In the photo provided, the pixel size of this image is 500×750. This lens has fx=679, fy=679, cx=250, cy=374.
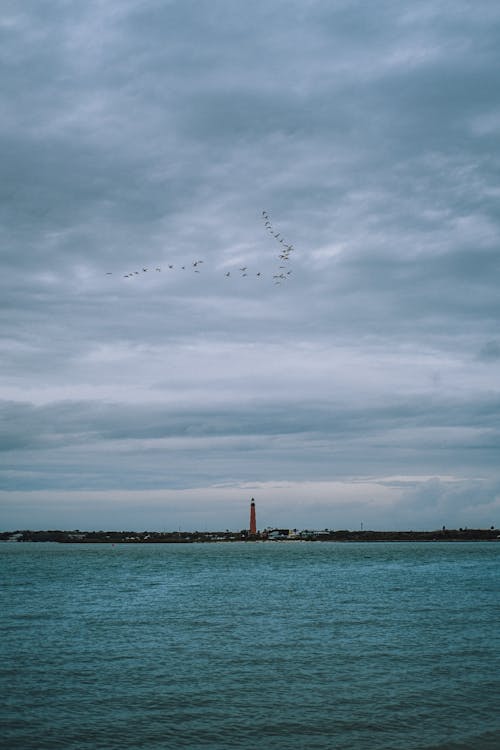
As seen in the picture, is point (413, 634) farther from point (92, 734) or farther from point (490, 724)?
point (92, 734)

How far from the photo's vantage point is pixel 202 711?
797 inches

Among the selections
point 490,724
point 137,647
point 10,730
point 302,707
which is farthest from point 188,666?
point 490,724

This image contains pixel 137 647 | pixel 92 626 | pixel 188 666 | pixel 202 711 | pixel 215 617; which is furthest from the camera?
pixel 215 617

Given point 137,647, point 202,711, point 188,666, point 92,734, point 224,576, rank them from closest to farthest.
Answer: point 92,734, point 202,711, point 188,666, point 137,647, point 224,576

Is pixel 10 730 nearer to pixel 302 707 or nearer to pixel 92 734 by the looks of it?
pixel 92 734

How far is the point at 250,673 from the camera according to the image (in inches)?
989

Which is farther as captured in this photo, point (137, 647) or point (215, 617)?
point (215, 617)

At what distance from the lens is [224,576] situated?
252 feet

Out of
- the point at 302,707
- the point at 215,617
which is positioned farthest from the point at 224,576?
the point at 302,707

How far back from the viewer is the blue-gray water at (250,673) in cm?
1820

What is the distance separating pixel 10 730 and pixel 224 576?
60.2 meters

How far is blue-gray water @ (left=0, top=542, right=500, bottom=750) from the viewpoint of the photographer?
18.2m

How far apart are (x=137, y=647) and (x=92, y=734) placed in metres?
12.4

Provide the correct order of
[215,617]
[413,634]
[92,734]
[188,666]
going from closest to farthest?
[92,734], [188,666], [413,634], [215,617]
